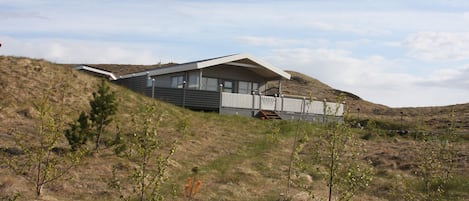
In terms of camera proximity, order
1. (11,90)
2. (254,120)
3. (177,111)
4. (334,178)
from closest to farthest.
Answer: (334,178) < (11,90) < (177,111) < (254,120)

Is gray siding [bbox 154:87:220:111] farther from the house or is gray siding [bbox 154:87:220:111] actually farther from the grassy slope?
the grassy slope

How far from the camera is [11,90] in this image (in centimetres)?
2269

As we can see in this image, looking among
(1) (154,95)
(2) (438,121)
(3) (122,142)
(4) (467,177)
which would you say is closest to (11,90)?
(3) (122,142)

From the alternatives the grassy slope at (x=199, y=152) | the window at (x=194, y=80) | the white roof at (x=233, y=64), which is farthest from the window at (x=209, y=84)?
the grassy slope at (x=199, y=152)

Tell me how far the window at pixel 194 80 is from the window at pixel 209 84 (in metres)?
1.31

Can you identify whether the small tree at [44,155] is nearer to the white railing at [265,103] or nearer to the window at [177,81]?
the white railing at [265,103]

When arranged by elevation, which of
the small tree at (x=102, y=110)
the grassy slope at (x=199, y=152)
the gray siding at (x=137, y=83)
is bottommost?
the grassy slope at (x=199, y=152)

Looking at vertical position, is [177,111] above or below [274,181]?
above

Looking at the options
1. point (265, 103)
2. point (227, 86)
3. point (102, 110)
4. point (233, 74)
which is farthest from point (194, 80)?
point (102, 110)

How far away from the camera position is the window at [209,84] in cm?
3581

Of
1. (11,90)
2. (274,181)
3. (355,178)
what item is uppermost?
(11,90)

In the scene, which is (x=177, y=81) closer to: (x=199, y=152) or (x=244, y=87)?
(x=244, y=87)

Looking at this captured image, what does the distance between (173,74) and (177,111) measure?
25.9 feet

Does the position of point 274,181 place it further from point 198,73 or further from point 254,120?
point 198,73
